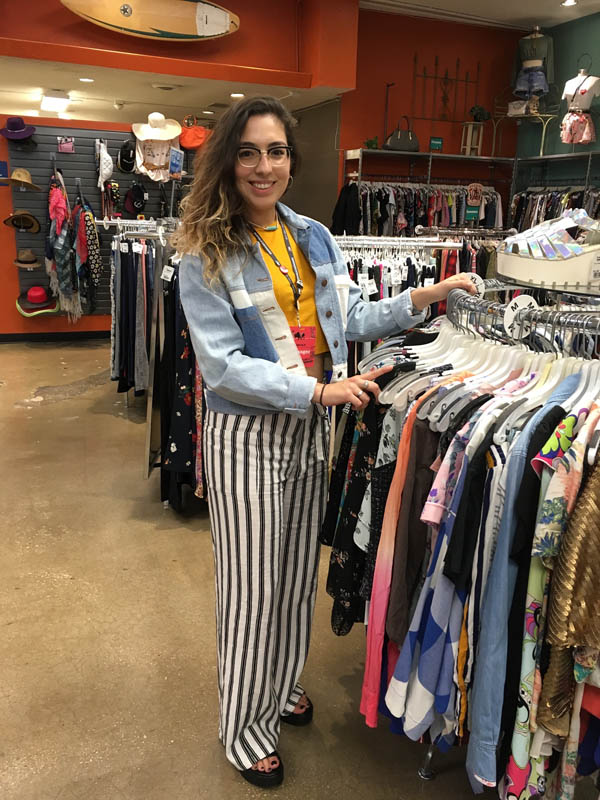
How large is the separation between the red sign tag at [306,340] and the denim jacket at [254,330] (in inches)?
1.4

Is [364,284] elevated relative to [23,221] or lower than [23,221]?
lower

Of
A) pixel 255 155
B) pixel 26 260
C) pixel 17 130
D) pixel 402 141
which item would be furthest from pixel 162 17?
pixel 255 155

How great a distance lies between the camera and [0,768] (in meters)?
1.88

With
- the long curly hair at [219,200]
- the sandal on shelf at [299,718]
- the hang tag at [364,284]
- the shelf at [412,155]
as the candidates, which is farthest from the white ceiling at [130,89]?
the sandal on shelf at [299,718]

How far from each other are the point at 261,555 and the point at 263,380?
1.68ft

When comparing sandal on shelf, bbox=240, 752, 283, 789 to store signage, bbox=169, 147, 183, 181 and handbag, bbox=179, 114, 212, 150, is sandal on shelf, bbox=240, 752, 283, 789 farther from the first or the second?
handbag, bbox=179, 114, 212, 150

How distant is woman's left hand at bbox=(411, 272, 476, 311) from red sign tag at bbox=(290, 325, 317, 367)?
324 millimetres

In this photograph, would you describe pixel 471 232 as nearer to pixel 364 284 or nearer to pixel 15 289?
pixel 364 284

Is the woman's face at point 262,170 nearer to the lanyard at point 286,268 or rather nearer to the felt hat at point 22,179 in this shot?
the lanyard at point 286,268

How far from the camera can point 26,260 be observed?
7168 mm

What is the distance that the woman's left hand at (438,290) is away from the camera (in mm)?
1791

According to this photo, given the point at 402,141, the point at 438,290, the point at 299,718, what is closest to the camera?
the point at 438,290

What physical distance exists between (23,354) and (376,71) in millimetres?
4891

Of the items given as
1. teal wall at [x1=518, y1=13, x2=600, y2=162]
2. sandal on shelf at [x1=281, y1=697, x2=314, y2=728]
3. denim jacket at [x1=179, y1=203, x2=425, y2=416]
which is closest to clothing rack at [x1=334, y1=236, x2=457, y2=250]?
denim jacket at [x1=179, y1=203, x2=425, y2=416]
